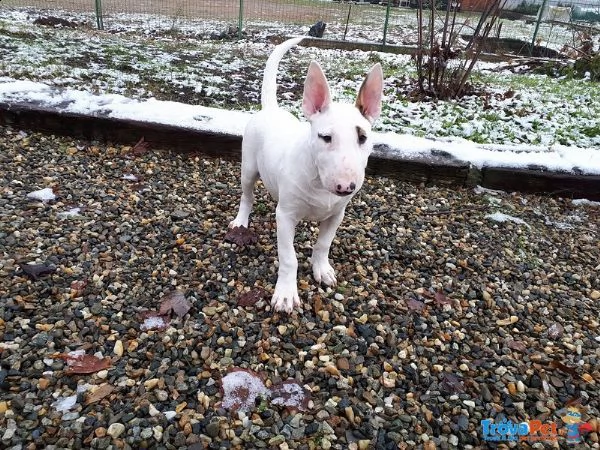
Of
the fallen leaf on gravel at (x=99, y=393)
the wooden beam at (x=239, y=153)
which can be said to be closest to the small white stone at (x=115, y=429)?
the fallen leaf on gravel at (x=99, y=393)

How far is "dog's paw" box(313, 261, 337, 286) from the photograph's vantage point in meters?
2.71

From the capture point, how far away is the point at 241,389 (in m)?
2.01

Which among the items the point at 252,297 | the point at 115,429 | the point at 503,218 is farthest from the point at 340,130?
the point at 503,218

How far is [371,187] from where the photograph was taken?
388 centimetres

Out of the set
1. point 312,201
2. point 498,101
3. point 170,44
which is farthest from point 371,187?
point 170,44

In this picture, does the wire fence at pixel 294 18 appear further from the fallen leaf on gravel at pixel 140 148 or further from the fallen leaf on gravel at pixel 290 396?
the fallen leaf on gravel at pixel 290 396

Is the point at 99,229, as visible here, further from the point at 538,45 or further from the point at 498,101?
the point at 538,45

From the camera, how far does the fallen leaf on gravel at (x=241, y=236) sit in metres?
3.00

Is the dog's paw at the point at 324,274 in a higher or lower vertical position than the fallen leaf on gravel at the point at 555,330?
higher

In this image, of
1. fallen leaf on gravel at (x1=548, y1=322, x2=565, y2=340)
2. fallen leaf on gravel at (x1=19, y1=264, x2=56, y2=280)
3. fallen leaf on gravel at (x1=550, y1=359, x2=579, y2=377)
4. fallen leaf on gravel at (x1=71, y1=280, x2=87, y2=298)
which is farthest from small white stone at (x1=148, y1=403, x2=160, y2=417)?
fallen leaf on gravel at (x1=548, y1=322, x2=565, y2=340)

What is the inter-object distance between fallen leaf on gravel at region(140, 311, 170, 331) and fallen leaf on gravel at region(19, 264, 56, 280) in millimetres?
641

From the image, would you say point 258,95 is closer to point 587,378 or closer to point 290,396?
point 290,396

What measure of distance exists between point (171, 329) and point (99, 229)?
1075 millimetres

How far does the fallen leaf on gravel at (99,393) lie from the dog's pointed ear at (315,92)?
1.45 metres
